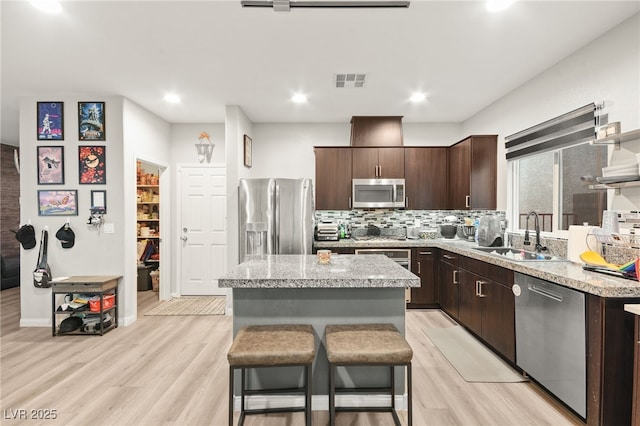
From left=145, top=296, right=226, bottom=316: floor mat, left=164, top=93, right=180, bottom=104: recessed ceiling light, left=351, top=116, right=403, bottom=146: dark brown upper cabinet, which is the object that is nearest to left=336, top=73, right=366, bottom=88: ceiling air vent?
left=351, top=116, right=403, bottom=146: dark brown upper cabinet

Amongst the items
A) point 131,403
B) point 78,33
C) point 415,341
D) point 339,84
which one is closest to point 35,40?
point 78,33

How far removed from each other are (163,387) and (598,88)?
424 cm

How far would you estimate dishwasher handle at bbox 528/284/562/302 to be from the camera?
214cm

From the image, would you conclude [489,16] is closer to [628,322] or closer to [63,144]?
[628,322]

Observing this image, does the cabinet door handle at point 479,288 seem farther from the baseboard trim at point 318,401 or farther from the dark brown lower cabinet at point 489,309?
the baseboard trim at point 318,401

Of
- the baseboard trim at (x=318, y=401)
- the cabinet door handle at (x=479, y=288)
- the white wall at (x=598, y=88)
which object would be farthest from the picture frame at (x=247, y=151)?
the white wall at (x=598, y=88)

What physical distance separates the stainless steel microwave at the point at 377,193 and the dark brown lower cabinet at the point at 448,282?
100cm

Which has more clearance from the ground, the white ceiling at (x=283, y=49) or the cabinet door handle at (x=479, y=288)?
the white ceiling at (x=283, y=49)

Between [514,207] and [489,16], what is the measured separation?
2.35 m

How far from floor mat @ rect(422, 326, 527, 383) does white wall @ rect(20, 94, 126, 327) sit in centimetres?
379

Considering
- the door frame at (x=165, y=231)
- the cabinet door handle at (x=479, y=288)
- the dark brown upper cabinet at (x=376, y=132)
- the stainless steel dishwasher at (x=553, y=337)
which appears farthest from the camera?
the door frame at (x=165, y=231)

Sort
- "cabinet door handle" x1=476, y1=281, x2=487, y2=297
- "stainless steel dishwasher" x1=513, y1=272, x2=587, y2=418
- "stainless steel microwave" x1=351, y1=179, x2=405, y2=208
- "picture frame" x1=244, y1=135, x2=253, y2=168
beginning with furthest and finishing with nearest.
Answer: "stainless steel microwave" x1=351, y1=179, x2=405, y2=208, "picture frame" x1=244, y1=135, x2=253, y2=168, "cabinet door handle" x1=476, y1=281, x2=487, y2=297, "stainless steel dishwasher" x1=513, y1=272, x2=587, y2=418

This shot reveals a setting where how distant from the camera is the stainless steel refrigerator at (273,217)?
4141 mm

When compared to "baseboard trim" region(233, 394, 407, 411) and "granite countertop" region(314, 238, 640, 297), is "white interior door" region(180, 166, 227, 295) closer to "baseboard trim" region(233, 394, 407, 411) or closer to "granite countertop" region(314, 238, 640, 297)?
"baseboard trim" region(233, 394, 407, 411)
